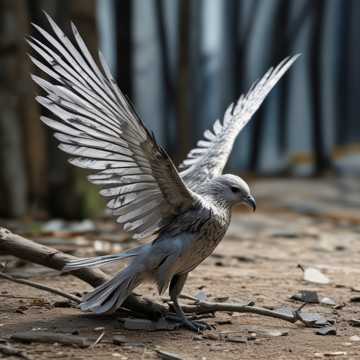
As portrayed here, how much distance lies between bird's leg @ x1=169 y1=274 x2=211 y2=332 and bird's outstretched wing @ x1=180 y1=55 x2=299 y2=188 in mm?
518

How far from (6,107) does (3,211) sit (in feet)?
3.06

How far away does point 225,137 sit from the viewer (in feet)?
12.6

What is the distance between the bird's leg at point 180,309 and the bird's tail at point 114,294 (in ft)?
0.72

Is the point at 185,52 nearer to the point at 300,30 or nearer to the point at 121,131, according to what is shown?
the point at 300,30

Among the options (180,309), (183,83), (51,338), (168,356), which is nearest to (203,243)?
(180,309)

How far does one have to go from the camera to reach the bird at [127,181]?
2.81m

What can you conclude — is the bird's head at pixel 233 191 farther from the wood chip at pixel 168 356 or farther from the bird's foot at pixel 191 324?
the wood chip at pixel 168 356

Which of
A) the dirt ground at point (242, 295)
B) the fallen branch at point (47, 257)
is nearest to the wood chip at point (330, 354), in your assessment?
the dirt ground at point (242, 295)

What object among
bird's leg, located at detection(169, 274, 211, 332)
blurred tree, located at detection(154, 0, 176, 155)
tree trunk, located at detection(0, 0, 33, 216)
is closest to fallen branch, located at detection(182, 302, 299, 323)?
bird's leg, located at detection(169, 274, 211, 332)

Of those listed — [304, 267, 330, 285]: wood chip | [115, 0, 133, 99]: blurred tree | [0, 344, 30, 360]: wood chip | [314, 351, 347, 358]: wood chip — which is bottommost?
[304, 267, 330, 285]: wood chip

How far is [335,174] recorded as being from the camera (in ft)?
39.4

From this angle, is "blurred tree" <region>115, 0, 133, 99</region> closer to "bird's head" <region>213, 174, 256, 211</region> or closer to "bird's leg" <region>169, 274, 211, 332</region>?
"bird's head" <region>213, 174, 256, 211</region>

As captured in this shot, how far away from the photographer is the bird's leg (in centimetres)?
311

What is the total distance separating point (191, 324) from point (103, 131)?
Result: 0.86 metres
